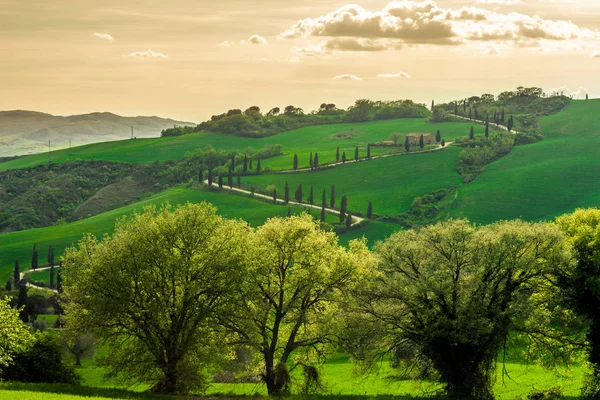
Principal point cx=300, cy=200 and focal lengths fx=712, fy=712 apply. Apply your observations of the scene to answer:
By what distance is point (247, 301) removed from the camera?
2104 inches

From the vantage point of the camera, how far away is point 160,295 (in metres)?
53.1

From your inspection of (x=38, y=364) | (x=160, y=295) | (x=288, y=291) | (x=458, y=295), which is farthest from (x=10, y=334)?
(x=458, y=295)

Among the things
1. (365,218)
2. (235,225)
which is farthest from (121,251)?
(365,218)

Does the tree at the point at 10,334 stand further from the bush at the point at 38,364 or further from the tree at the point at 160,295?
the tree at the point at 160,295

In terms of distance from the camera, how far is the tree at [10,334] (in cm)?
5014

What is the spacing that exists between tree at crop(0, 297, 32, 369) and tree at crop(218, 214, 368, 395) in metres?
14.6

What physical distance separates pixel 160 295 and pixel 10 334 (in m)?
10.6

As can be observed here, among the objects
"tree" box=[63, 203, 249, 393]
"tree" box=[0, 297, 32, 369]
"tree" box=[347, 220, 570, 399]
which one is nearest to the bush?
"tree" box=[0, 297, 32, 369]

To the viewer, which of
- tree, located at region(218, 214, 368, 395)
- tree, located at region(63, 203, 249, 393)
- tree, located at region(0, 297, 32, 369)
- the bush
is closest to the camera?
tree, located at region(0, 297, 32, 369)

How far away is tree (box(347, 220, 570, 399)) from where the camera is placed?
165 ft

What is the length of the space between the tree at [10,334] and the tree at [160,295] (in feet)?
12.5

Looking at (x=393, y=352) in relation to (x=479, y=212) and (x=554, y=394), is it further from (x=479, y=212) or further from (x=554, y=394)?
(x=479, y=212)

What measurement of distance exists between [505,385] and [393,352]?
11.3 meters

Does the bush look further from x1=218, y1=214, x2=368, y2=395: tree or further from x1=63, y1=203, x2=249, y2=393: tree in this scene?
x1=218, y1=214, x2=368, y2=395: tree
